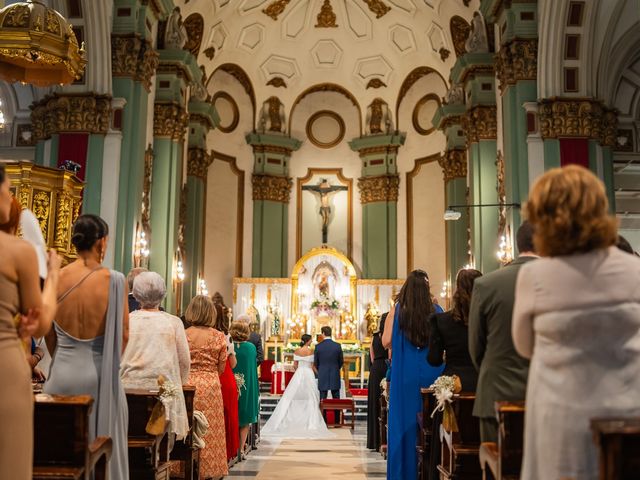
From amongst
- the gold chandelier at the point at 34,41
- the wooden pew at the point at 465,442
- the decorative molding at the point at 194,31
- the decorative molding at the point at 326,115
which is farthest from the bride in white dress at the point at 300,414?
the decorative molding at the point at 326,115

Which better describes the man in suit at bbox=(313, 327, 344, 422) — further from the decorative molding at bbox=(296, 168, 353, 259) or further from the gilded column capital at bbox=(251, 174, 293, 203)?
the gilded column capital at bbox=(251, 174, 293, 203)

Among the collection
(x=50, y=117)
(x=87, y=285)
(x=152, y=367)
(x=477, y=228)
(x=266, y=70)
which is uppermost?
(x=266, y=70)

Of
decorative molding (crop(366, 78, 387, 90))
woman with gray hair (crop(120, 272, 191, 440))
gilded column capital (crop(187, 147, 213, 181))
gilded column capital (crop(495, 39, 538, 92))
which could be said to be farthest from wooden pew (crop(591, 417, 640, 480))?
decorative molding (crop(366, 78, 387, 90))

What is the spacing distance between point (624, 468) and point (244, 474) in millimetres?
6316

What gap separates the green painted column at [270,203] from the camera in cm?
2502

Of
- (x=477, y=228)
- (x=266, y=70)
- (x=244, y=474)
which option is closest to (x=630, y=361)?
(x=244, y=474)

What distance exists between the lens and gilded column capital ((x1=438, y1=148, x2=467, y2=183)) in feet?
71.9

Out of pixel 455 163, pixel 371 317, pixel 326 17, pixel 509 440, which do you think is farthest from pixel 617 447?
pixel 326 17

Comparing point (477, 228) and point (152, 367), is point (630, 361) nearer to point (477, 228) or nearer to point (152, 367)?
point (152, 367)

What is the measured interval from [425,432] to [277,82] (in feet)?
69.1

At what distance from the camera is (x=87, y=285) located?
13.3 ft

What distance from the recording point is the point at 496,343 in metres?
3.75

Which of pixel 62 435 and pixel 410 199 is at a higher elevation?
pixel 410 199

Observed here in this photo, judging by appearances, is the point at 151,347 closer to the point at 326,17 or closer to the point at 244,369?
the point at 244,369
